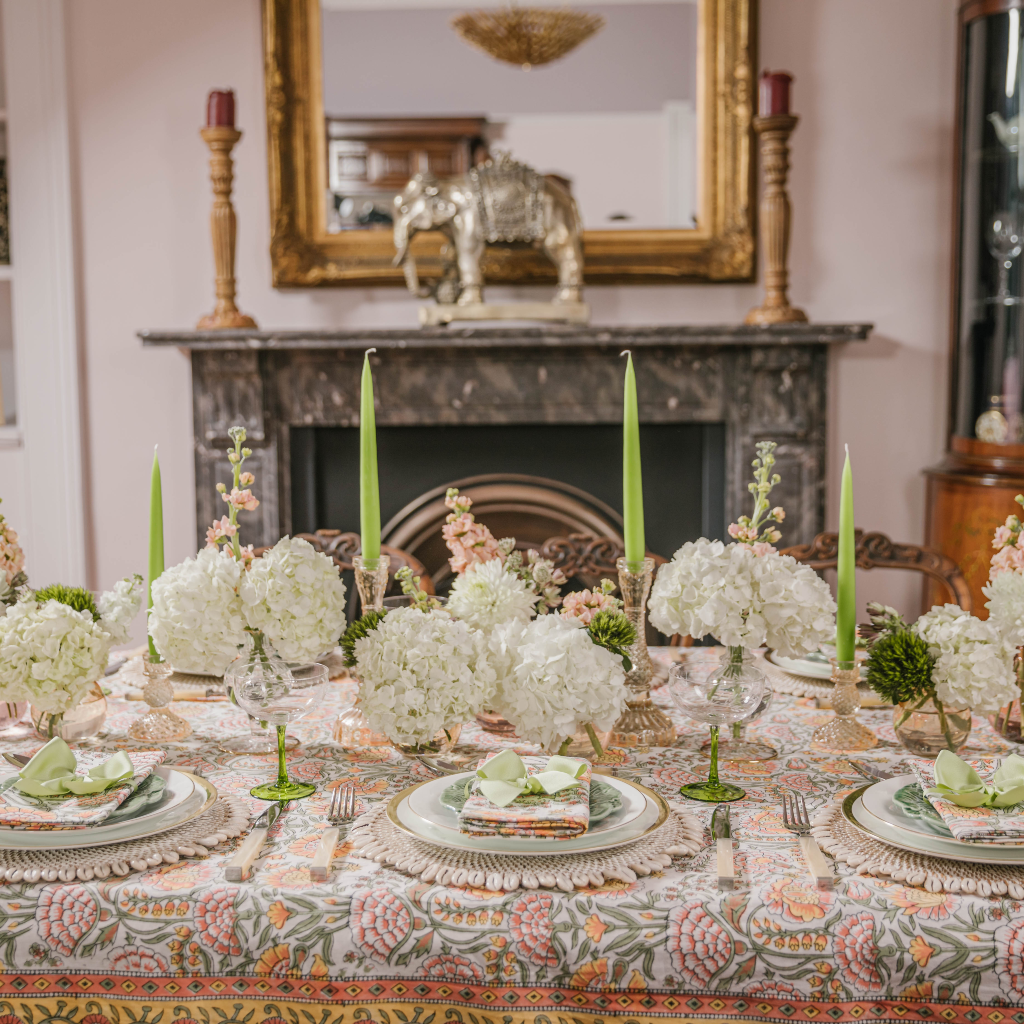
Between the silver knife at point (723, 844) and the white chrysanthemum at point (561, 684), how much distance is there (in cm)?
14

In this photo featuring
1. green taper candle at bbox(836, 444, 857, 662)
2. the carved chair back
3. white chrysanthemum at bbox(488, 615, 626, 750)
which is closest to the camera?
white chrysanthemum at bbox(488, 615, 626, 750)

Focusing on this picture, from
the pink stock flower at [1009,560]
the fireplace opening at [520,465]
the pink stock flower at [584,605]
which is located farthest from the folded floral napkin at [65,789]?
the fireplace opening at [520,465]

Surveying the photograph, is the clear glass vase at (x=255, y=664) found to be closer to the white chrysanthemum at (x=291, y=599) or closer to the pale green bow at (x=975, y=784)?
Answer: the white chrysanthemum at (x=291, y=599)

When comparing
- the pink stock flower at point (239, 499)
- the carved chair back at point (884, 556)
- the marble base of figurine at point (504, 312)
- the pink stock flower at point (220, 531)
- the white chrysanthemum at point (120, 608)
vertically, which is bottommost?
the carved chair back at point (884, 556)

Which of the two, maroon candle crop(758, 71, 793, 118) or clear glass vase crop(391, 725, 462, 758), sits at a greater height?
maroon candle crop(758, 71, 793, 118)

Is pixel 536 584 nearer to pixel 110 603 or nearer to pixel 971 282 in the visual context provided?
pixel 110 603

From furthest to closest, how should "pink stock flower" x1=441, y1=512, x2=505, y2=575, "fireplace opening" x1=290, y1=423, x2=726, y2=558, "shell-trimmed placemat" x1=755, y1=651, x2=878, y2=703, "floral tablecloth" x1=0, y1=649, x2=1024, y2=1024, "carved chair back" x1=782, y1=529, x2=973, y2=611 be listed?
1. "fireplace opening" x1=290, y1=423, x2=726, y2=558
2. "carved chair back" x1=782, y1=529, x2=973, y2=611
3. "shell-trimmed placemat" x1=755, y1=651, x2=878, y2=703
4. "pink stock flower" x1=441, y1=512, x2=505, y2=575
5. "floral tablecloth" x1=0, y1=649, x2=1024, y2=1024

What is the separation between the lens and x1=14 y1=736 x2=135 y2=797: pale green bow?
1020mm

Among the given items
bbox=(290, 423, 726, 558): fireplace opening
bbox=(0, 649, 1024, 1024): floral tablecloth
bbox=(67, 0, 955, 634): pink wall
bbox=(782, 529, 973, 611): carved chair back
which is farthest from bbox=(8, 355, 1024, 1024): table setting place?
bbox=(67, 0, 955, 634): pink wall

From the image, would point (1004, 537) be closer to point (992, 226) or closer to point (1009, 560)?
point (1009, 560)

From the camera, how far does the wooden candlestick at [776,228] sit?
8.68ft

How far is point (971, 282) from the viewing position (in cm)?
269

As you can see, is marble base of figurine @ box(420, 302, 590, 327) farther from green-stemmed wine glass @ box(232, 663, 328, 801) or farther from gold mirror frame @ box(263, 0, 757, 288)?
green-stemmed wine glass @ box(232, 663, 328, 801)

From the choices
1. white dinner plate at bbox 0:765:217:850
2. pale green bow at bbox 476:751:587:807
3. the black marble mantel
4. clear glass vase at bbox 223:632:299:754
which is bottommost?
white dinner plate at bbox 0:765:217:850
